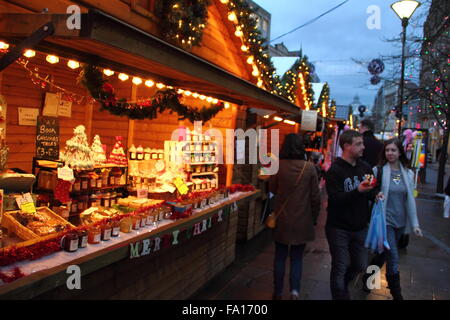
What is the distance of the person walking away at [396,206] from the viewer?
443cm

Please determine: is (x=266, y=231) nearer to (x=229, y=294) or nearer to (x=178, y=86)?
(x=229, y=294)

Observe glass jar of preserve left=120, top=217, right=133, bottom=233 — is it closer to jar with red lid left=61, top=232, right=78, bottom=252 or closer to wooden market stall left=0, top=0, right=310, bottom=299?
wooden market stall left=0, top=0, right=310, bottom=299

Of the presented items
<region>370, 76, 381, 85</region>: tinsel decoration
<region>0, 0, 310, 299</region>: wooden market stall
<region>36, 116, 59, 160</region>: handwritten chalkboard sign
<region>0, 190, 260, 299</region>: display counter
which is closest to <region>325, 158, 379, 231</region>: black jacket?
<region>0, 0, 310, 299</region>: wooden market stall

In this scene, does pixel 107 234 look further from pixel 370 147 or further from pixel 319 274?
pixel 370 147

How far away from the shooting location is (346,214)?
4.05 metres

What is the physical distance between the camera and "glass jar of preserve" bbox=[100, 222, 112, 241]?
10.9ft

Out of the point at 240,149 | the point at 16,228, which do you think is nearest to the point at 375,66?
the point at 240,149

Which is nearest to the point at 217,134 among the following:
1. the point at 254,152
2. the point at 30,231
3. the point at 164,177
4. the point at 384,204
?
the point at 254,152

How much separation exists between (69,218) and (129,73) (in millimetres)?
1772

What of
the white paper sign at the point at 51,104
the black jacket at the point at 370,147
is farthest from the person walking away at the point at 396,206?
the white paper sign at the point at 51,104

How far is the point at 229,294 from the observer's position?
16.7 ft

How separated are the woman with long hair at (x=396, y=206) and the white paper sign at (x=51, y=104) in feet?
15.7

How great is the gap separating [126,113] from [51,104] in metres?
1.56

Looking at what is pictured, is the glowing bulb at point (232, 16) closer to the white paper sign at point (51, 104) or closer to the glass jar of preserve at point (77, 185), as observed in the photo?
the white paper sign at point (51, 104)
